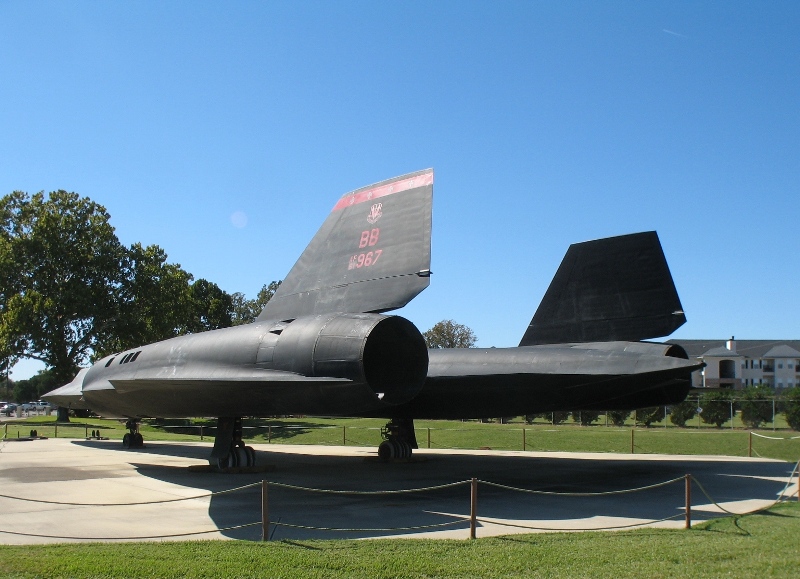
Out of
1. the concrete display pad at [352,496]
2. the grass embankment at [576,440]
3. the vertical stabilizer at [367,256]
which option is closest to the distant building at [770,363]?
the grass embankment at [576,440]

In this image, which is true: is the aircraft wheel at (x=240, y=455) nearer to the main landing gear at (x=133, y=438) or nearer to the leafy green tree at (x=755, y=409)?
the main landing gear at (x=133, y=438)

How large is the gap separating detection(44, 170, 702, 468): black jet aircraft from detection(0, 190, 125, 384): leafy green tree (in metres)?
25.0

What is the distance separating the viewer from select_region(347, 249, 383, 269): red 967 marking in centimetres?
1088

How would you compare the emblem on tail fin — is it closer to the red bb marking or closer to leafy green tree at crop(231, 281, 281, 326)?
the red bb marking

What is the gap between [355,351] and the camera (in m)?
9.22

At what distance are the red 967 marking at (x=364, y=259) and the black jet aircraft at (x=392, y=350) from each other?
0.9 inches

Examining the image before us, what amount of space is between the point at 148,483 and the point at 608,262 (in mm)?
9253

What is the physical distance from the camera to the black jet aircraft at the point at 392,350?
9.84 m

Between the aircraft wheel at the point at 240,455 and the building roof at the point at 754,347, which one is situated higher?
the building roof at the point at 754,347

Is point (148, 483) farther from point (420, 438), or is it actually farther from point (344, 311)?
point (420, 438)

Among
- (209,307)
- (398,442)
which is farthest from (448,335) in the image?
(398,442)

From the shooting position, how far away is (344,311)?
10734 millimetres

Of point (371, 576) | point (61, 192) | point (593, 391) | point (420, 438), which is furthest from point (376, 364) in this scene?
point (61, 192)

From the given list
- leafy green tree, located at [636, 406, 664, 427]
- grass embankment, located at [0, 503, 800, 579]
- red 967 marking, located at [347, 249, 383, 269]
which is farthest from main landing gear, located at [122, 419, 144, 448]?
leafy green tree, located at [636, 406, 664, 427]
